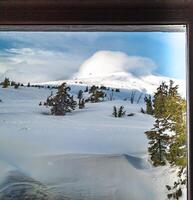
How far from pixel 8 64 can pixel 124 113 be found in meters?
0.46

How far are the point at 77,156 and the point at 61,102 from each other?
0.67 feet

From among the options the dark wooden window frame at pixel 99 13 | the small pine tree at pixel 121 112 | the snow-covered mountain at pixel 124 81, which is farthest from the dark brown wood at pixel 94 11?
the small pine tree at pixel 121 112

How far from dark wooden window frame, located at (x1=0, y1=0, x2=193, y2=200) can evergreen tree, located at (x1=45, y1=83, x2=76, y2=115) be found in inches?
9.5

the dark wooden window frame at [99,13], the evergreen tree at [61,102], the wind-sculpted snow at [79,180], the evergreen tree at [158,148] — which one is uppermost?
the dark wooden window frame at [99,13]

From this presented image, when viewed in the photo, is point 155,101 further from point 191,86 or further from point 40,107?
point 40,107

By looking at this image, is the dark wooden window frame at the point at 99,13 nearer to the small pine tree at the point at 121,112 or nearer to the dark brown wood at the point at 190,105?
the dark brown wood at the point at 190,105

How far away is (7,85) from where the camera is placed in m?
1.22

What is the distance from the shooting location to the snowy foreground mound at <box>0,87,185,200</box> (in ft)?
3.78

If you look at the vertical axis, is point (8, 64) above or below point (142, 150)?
above

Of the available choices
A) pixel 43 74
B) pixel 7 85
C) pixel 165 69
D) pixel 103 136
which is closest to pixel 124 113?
pixel 103 136

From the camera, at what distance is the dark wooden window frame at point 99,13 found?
1.15 metres

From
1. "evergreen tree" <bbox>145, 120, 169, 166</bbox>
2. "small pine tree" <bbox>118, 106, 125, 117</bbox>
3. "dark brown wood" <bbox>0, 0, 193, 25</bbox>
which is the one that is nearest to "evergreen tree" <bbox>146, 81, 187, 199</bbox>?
"evergreen tree" <bbox>145, 120, 169, 166</bbox>

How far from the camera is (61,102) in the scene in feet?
3.99

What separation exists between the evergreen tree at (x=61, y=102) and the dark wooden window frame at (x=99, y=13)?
241 mm
